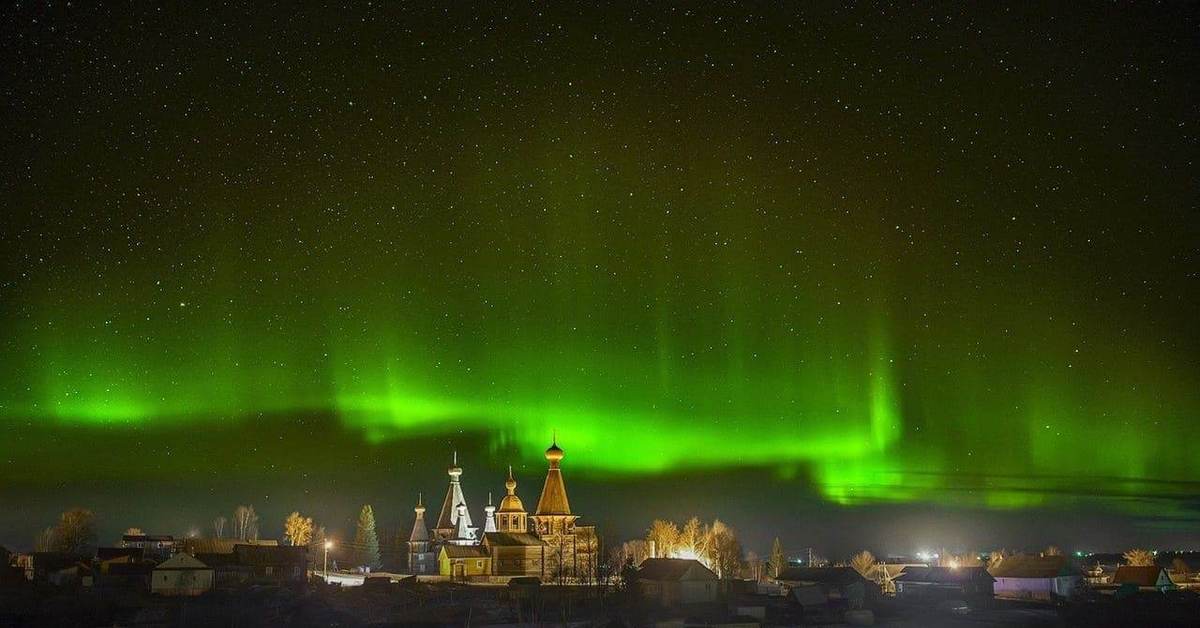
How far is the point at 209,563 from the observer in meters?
67.1

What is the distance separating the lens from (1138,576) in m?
84.0

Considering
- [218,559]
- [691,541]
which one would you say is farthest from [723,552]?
[218,559]

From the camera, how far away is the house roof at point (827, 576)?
228 feet

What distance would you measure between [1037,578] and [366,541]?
73.7 metres

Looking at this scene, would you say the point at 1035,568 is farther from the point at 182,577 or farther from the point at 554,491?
the point at 182,577

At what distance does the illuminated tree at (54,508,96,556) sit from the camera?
95938mm

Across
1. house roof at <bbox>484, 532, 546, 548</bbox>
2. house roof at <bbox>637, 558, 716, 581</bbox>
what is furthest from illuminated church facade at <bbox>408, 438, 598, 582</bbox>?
house roof at <bbox>637, 558, 716, 581</bbox>

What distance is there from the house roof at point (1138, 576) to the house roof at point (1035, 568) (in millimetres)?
3798

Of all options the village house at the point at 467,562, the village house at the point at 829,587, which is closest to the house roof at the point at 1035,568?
the village house at the point at 829,587

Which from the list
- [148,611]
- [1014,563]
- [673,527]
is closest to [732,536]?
[673,527]

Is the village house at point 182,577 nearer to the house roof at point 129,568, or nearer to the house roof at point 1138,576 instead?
the house roof at point 129,568

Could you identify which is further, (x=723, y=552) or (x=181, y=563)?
(x=723, y=552)

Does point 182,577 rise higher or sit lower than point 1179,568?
higher

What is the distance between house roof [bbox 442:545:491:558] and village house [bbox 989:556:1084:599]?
40275 mm
